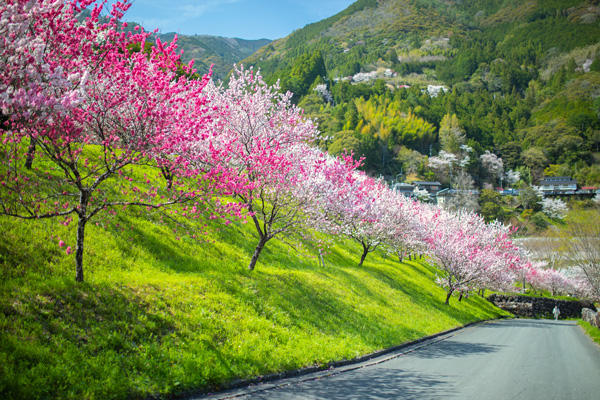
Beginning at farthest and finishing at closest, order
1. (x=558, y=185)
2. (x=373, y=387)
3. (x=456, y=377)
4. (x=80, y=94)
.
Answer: (x=558, y=185) → (x=456, y=377) → (x=373, y=387) → (x=80, y=94)

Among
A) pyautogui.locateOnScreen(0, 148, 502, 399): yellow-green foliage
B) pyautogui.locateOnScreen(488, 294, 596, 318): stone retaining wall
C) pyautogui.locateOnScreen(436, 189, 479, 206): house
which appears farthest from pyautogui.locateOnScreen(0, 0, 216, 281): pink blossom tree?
pyautogui.locateOnScreen(436, 189, 479, 206): house

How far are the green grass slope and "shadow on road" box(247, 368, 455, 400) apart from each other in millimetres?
958

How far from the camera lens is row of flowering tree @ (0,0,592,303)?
631cm

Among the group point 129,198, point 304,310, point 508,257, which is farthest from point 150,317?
point 508,257

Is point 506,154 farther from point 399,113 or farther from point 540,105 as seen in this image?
point 540,105

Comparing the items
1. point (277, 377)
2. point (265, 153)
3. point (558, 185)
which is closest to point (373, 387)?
point (277, 377)

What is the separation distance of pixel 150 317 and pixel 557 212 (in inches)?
4818

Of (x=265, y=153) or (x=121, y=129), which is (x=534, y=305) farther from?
(x=121, y=129)

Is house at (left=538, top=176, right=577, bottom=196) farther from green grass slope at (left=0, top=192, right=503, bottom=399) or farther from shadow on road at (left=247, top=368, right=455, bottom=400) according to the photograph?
shadow on road at (left=247, top=368, right=455, bottom=400)

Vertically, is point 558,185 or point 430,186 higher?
point 558,185

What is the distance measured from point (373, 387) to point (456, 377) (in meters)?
3.87

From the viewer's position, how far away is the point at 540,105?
167 meters

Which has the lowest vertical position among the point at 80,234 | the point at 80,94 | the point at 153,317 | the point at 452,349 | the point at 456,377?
the point at 452,349

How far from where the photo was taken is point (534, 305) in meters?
51.9
